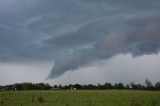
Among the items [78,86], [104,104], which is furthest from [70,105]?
[78,86]

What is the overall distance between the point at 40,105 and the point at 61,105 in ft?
7.04

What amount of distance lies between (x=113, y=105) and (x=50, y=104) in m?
6.67

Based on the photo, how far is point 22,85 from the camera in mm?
155125

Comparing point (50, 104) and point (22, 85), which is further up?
point (22, 85)

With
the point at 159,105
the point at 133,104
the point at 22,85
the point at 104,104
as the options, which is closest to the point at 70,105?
the point at 104,104

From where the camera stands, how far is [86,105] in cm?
3512

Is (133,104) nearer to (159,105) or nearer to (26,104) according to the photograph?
(159,105)

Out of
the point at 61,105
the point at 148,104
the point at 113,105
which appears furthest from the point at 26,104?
the point at 148,104

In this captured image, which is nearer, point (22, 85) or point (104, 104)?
point (104, 104)

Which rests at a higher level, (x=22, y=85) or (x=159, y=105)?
(x=22, y=85)

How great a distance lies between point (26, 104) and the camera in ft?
121

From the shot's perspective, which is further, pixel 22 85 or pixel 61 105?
pixel 22 85

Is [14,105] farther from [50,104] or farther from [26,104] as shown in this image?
[50,104]

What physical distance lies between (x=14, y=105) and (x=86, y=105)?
761 cm
